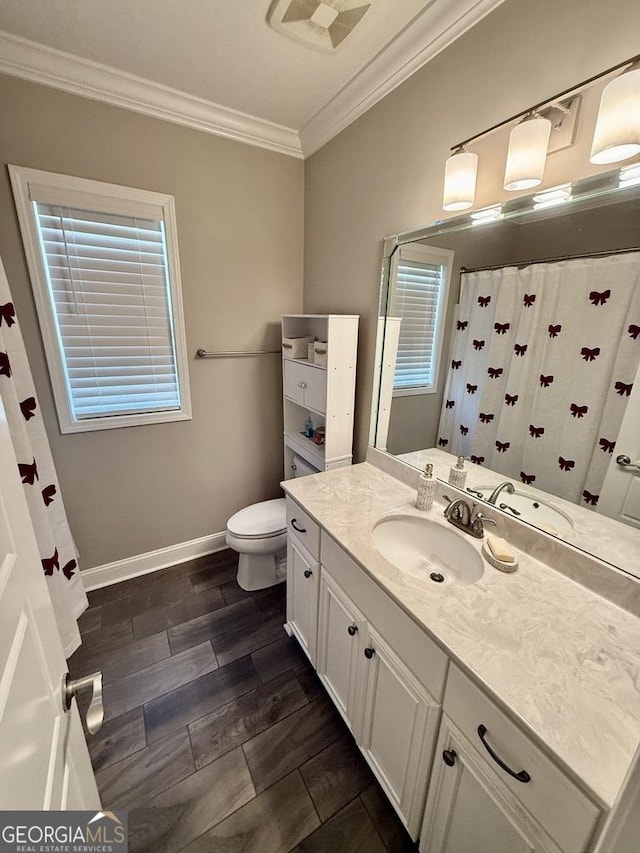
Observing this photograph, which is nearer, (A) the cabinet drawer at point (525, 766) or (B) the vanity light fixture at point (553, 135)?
(A) the cabinet drawer at point (525, 766)

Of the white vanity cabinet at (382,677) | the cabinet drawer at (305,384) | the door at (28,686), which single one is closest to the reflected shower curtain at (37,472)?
the door at (28,686)

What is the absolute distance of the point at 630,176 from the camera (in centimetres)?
82

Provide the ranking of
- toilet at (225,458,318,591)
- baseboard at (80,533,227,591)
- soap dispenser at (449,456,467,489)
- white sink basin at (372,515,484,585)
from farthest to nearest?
baseboard at (80,533,227,591)
toilet at (225,458,318,591)
soap dispenser at (449,456,467,489)
white sink basin at (372,515,484,585)

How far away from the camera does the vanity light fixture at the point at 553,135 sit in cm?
76

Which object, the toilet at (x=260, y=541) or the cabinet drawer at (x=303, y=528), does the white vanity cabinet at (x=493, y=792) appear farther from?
the toilet at (x=260, y=541)

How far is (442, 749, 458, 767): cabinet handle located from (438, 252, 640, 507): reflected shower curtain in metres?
0.74

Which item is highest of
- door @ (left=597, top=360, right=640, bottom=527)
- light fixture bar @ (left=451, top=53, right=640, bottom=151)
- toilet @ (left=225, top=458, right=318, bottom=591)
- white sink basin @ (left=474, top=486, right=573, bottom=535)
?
light fixture bar @ (left=451, top=53, right=640, bottom=151)

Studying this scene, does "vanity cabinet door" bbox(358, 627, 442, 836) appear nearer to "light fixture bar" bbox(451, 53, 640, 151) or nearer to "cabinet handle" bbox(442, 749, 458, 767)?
"cabinet handle" bbox(442, 749, 458, 767)

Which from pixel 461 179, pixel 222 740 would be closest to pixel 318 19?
pixel 461 179

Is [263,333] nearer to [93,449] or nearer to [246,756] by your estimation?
[93,449]

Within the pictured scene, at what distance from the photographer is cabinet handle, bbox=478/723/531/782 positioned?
0.64 metres

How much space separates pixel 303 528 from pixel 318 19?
1834mm

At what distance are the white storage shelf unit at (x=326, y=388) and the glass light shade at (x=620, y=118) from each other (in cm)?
100

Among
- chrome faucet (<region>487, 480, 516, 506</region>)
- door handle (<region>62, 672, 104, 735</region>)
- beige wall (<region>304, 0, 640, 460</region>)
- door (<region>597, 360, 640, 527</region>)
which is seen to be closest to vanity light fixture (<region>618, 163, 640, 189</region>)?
beige wall (<region>304, 0, 640, 460</region>)
